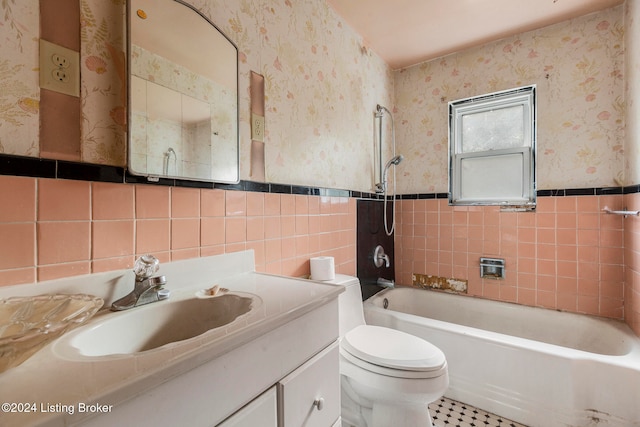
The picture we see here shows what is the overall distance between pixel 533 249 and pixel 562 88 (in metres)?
1.10

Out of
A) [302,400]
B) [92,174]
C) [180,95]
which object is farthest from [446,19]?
[302,400]

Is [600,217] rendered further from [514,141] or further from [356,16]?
[356,16]

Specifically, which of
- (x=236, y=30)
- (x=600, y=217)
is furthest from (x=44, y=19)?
(x=600, y=217)

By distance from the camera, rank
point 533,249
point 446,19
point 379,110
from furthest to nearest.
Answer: point 379,110 → point 533,249 → point 446,19

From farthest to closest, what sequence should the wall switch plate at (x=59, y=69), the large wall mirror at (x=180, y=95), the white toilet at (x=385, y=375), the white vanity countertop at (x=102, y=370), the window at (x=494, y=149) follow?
the window at (x=494, y=149), the white toilet at (x=385, y=375), the large wall mirror at (x=180, y=95), the wall switch plate at (x=59, y=69), the white vanity countertop at (x=102, y=370)

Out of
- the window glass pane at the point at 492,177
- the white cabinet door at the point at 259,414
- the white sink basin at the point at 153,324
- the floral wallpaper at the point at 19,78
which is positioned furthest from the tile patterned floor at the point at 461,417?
the floral wallpaper at the point at 19,78

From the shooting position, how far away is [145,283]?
0.78 m

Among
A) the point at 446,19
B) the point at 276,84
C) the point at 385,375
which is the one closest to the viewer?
the point at 385,375

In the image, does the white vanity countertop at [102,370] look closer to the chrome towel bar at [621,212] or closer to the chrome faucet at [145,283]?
the chrome faucet at [145,283]

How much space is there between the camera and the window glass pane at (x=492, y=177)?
2012mm

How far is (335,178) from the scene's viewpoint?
1.72m

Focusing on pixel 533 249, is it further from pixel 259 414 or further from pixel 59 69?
pixel 59 69

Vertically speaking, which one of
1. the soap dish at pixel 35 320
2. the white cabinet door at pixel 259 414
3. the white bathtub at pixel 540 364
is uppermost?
the soap dish at pixel 35 320

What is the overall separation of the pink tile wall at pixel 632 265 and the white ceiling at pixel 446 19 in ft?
4.01
